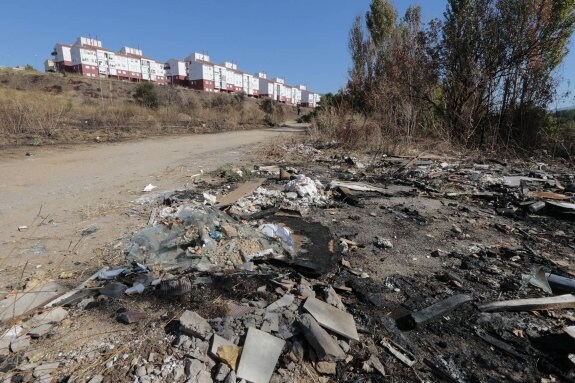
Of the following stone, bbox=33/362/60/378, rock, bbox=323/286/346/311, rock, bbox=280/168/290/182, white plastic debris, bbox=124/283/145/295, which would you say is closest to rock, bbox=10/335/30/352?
stone, bbox=33/362/60/378

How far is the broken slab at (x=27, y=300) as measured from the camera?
2.07m

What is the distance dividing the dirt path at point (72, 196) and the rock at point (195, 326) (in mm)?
1604

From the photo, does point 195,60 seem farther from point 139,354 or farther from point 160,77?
point 139,354

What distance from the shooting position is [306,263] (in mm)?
2775

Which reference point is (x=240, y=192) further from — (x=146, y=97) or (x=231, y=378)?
(x=146, y=97)

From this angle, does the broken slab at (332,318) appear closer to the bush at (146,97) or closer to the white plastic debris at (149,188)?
the white plastic debris at (149,188)

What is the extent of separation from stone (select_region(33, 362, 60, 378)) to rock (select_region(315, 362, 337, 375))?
4.43 ft

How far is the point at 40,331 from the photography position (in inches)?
73.0

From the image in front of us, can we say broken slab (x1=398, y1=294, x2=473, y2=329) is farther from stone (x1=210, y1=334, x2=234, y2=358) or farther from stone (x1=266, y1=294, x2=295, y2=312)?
stone (x1=210, y1=334, x2=234, y2=358)

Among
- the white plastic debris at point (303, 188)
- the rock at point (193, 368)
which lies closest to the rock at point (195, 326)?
the rock at point (193, 368)

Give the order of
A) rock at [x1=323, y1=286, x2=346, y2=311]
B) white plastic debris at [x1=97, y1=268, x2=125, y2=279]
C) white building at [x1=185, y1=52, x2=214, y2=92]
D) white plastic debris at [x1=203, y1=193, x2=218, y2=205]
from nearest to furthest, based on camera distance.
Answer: rock at [x1=323, y1=286, x2=346, y2=311] → white plastic debris at [x1=97, y1=268, x2=125, y2=279] → white plastic debris at [x1=203, y1=193, x2=218, y2=205] → white building at [x1=185, y1=52, x2=214, y2=92]

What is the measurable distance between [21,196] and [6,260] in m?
2.63

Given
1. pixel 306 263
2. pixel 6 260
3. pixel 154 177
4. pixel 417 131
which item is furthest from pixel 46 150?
pixel 417 131

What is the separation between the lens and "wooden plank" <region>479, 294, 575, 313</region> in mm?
2213
